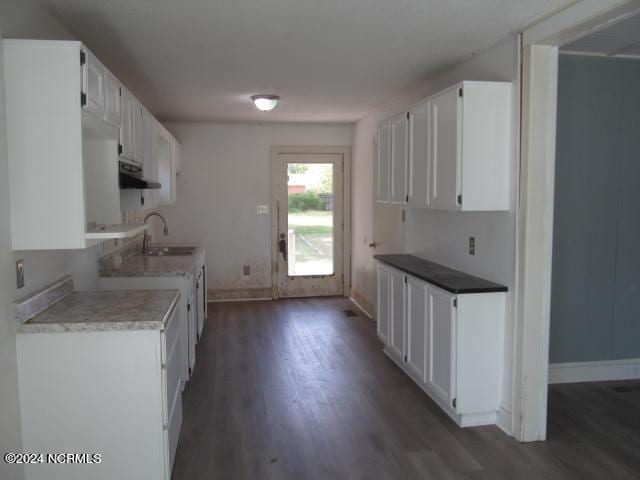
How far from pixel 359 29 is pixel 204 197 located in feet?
14.4

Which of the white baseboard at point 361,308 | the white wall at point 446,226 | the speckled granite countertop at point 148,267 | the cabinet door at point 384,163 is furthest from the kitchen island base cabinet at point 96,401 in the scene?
the white baseboard at point 361,308

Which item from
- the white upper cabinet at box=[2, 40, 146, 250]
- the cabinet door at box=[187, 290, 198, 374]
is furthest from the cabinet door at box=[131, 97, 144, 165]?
the white upper cabinet at box=[2, 40, 146, 250]

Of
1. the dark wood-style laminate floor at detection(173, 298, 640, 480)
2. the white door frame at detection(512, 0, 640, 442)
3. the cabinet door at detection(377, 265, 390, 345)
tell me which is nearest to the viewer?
the dark wood-style laminate floor at detection(173, 298, 640, 480)

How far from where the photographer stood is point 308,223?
24.0 feet

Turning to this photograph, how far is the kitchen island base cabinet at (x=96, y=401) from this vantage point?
2.41 m

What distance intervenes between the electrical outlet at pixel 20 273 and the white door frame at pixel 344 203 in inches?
190

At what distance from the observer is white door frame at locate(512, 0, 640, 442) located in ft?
9.96

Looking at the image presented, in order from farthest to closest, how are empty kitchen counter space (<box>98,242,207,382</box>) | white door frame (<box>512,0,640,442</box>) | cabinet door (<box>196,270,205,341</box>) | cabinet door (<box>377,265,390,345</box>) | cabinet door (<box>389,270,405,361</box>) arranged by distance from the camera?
1. cabinet door (<box>196,270,205,341</box>)
2. cabinet door (<box>377,265,390,345</box>)
3. cabinet door (<box>389,270,405,361</box>)
4. empty kitchen counter space (<box>98,242,207,382</box>)
5. white door frame (<box>512,0,640,442</box>)

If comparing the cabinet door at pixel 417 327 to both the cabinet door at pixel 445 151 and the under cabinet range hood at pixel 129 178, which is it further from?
the under cabinet range hood at pixel 129 178

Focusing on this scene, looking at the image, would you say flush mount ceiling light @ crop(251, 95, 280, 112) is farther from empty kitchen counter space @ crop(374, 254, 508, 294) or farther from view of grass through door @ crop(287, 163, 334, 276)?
view of grass through door @ crop(287, 163, 334, 276)

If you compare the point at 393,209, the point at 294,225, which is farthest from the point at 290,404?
the point at 294,225

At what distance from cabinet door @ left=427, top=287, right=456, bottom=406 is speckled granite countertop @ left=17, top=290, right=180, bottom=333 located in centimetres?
165

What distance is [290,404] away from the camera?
12.3ft

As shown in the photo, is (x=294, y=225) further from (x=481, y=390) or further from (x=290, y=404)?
(x=481, y=390)
